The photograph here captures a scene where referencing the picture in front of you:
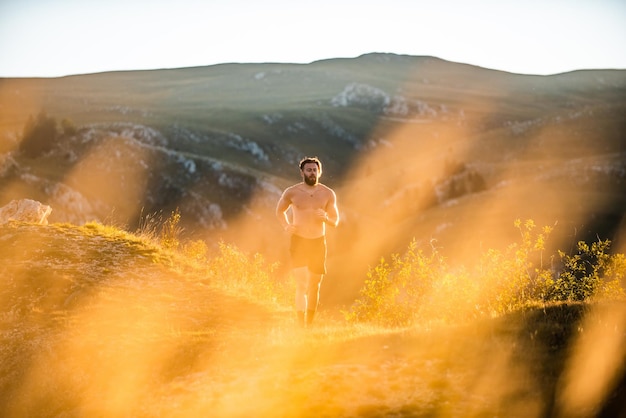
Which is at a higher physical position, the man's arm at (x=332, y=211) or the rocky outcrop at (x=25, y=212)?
the man's arm at (x=332, y=211)

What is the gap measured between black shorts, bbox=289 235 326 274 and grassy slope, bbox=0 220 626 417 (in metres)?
1.25

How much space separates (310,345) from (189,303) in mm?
5736

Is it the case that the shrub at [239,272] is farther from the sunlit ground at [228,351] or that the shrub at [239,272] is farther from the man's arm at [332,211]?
the man's arm at [332,211]

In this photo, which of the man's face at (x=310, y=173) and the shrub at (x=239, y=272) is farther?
the shrub at (x=239, y=272)

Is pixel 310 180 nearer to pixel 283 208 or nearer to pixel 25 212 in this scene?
pixel 283 208

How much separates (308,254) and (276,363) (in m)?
3.48

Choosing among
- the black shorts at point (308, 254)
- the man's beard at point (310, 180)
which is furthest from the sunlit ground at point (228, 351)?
the man's beard at point (310, 180)

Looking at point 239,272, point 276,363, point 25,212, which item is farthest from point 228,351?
point 25,212

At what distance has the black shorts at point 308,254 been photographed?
10742mm

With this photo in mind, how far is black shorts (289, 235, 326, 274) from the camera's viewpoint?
10742 mm

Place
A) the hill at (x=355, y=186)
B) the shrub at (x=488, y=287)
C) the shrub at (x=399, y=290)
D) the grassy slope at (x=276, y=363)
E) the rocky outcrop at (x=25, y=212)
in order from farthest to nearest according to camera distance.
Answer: the hill at (x=355, y=186)
the rocky outcrop at (x=25, y=212)
the shrub at (x=399, y=290)
the shrub at (x=488, y=287)
the grassy slope at (x=276, y=363)

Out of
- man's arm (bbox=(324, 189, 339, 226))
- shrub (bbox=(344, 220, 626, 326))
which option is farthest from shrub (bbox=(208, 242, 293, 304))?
man's arm (bbox=(324, 189, 339, 226))

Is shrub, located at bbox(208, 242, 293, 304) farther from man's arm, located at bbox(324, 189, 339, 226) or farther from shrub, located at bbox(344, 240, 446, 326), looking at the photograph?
man's arm, located at bbox(324, 189, 339, 226)

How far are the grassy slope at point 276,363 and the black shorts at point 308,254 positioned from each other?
1252mm
